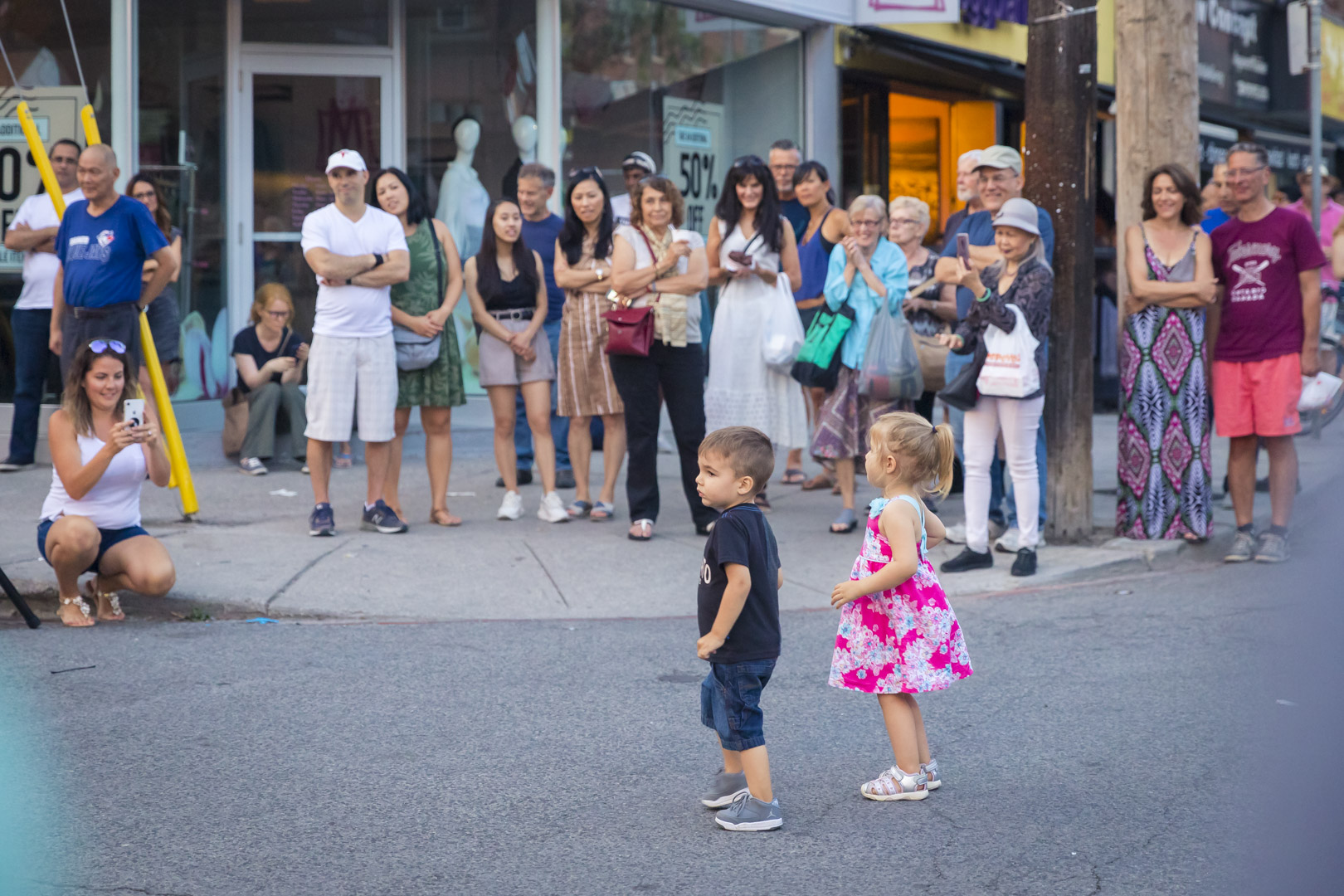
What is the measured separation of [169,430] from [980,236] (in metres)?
4.55

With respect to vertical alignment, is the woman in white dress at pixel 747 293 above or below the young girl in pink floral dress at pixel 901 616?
above

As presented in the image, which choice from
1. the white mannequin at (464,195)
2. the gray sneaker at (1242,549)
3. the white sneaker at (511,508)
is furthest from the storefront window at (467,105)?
the gray sneaker at (1242,549)

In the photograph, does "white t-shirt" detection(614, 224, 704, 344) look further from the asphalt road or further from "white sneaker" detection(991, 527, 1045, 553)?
the asphalt road

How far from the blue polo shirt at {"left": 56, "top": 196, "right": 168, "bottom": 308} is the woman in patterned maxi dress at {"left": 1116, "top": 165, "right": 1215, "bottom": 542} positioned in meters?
5.26

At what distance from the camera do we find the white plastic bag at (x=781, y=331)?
328 inches

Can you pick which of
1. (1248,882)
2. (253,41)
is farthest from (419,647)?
(253,41)

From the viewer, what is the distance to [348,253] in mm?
7840

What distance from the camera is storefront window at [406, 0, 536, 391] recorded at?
40.2ft

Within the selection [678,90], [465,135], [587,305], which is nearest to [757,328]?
[587,305]

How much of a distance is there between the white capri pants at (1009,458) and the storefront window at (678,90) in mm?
6099

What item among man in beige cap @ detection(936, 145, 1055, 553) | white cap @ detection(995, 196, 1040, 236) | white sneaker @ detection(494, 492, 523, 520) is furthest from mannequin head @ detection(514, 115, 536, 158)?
white cap @ detection(995, 196, 1040, 236)

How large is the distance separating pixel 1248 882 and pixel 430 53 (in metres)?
11.2

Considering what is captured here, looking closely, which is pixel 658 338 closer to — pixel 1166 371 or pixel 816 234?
pixel 816 234

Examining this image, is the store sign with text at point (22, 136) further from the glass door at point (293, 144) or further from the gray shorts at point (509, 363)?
the gray shorts at point (509, 363)
